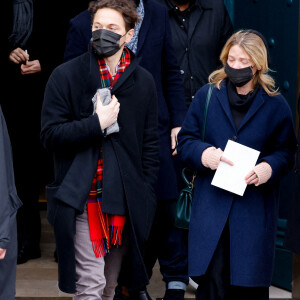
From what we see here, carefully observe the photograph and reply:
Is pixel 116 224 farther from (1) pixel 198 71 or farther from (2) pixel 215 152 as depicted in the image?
(1) pixel 198 71

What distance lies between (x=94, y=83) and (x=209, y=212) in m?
0.98

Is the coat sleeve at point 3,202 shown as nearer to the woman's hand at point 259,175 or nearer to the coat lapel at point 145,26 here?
the woman's hand at point 259,175

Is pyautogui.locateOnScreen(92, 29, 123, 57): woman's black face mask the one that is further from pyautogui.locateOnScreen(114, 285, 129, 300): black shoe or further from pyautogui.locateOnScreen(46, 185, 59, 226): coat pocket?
pyautogui.locateOnScreen(114, 285, 129, 300): black shoe

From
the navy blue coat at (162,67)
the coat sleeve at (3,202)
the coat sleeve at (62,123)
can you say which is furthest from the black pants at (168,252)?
the coat sleeve at (3,202)

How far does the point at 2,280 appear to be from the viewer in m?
4.09

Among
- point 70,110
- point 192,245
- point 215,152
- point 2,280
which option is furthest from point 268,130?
point 2,280

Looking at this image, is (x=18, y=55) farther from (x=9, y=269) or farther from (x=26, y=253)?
(x=9, y=269)

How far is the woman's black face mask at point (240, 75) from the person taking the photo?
4.87 meters

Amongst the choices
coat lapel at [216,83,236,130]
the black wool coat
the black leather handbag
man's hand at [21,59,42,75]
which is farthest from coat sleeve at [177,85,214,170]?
man's hand at [21,59,42,75]

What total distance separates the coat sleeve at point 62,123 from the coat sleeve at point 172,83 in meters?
1.15

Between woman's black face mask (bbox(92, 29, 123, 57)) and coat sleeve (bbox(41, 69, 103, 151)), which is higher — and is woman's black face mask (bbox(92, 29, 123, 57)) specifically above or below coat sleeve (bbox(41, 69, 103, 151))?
above

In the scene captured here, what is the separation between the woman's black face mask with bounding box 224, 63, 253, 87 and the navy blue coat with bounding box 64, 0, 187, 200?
780 millimetres

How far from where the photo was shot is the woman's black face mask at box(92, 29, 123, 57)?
4.57 metres

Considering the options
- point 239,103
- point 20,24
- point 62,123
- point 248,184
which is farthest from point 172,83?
point 20,24
